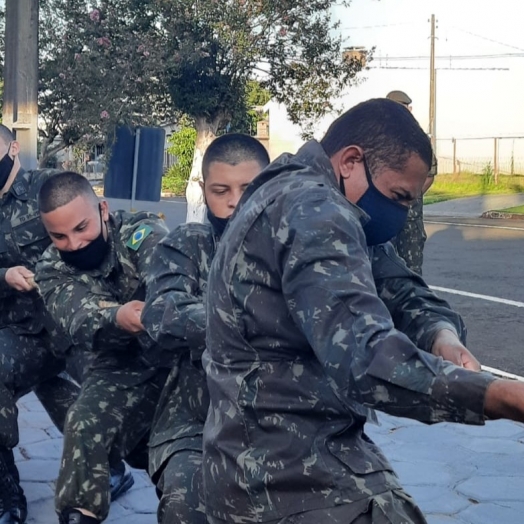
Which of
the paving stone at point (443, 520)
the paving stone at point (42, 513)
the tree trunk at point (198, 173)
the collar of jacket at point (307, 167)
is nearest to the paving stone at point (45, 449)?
the paving stone at point (42, 513)

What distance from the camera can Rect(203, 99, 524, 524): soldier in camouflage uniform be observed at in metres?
2.04

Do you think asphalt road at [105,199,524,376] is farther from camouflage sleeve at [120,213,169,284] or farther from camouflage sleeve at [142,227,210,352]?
camouflage sleeve at [142,227,210,352]

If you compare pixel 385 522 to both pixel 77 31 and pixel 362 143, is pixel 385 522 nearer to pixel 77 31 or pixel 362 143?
pixel 362 143

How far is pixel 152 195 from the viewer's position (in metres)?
10.7

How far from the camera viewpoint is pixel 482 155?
35281 millimetres

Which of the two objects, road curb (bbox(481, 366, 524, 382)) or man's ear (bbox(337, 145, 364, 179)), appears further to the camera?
road curb (bbox(481, 366, 524, 382))

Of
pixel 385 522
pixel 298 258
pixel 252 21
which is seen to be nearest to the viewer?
pixel 298 258

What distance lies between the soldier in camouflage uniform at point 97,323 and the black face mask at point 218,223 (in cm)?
41

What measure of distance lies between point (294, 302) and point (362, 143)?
433 mm

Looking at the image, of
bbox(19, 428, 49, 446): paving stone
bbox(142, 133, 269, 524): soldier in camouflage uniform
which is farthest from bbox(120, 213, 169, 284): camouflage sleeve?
bbox(19, 428, 49, 446): paving stone

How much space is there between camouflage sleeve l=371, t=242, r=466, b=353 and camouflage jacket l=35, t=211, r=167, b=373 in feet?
3.82

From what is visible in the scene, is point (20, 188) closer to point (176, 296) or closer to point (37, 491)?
point (37, 491)

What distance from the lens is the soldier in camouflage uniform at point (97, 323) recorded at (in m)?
3.57

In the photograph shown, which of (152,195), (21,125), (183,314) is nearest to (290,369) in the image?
(183,314)
